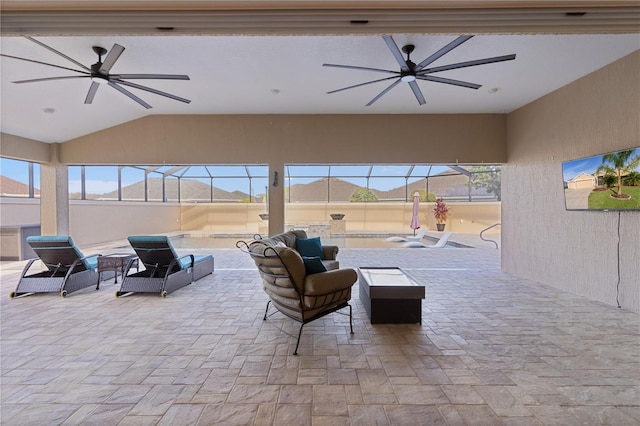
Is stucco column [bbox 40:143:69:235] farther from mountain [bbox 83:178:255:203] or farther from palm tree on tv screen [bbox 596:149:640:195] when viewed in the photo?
palm tree on tv screen [bbox 596:149:640:195]

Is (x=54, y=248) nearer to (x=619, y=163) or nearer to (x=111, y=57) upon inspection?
(x=111, y=57)

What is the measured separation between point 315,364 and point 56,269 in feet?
14.3

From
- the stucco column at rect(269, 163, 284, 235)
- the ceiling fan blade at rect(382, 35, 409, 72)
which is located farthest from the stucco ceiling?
the stucco column at rect(269, 163, 284, 235)

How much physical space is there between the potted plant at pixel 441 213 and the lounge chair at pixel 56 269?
11920 mm

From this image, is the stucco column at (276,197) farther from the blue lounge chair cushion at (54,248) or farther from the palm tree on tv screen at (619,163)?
the palm tree on tv screen at (619,163)

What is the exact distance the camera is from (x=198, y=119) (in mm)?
5715

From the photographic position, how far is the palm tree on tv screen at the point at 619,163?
335cm

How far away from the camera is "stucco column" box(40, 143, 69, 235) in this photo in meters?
5.70

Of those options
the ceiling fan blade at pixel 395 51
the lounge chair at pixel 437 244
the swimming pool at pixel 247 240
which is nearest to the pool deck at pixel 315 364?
the ceiling fan blade at pixel 395 51

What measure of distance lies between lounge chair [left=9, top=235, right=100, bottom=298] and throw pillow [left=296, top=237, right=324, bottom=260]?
10.5ft

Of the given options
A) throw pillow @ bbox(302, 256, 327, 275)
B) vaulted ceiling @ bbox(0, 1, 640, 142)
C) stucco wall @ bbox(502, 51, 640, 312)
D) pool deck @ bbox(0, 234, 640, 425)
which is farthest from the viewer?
stucco wall @ bbox(502, 51, 640, 312)

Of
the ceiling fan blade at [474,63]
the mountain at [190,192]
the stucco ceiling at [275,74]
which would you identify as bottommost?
the mountain at [190,192]

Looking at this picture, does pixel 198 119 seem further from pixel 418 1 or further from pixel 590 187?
pixel 590 187

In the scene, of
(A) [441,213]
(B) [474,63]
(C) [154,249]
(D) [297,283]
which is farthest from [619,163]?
(A) [441,213]
